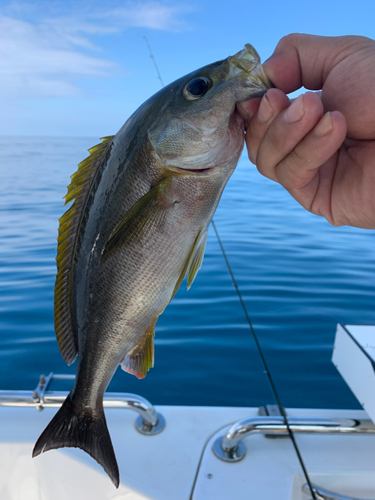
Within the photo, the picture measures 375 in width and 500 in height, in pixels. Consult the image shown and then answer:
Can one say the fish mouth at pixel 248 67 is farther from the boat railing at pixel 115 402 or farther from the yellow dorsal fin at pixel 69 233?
the boat railing at pixel 115 402

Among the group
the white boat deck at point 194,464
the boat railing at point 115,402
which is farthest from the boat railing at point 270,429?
the boat railing at point 115,402

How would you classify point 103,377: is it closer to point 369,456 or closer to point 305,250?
point 369,456

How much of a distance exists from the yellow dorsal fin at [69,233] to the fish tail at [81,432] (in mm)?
244

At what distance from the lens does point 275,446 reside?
8.11 ft

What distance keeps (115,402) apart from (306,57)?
7.14 ft

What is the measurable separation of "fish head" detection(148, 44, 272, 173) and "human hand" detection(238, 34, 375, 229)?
9cm

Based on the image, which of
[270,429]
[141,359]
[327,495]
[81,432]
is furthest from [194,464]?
[141,359]

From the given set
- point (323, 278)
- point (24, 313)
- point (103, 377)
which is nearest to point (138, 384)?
point (24, 313)

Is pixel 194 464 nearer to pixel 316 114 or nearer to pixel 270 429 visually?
pixel 270 429

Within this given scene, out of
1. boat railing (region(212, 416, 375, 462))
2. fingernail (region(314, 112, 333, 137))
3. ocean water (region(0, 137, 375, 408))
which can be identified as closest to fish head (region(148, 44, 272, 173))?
fingernail (region(314, 112, 333, 137))

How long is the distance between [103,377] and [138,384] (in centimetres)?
279

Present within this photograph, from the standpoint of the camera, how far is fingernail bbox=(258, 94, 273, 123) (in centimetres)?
135

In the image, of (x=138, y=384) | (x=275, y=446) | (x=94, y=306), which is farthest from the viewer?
(x=138, y=384)

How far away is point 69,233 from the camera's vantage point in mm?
1529
